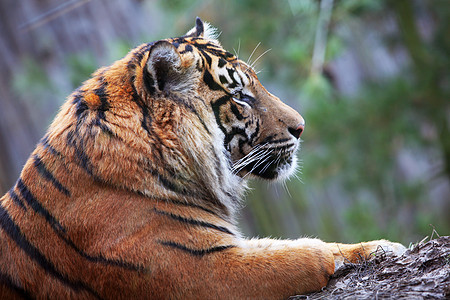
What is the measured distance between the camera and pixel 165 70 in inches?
98.3

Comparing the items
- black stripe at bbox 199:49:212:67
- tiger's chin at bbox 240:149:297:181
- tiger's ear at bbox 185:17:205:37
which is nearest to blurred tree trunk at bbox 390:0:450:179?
tiger's chin at bbox 240:149:297:181

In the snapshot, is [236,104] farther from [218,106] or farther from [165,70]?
[165,70]

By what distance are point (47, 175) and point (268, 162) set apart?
1.23 m

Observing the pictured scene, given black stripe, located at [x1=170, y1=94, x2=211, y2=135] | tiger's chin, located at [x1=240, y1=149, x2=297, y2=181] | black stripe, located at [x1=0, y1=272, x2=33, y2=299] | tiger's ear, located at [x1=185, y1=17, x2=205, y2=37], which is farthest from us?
tiger's ear, located at [x1=185, y1=17, x2=205, y2=37]

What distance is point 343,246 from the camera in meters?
2.45

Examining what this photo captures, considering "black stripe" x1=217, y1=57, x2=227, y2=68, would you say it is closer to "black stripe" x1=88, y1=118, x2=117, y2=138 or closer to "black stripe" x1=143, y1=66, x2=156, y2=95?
"black stripe" x1=143, y1=66, x2=156, y2=95

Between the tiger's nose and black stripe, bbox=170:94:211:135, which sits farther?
the tiger's nose

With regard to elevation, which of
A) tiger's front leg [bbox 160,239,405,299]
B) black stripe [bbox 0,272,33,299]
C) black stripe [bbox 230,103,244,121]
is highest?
black stripe [bbox 230,103,244,121]

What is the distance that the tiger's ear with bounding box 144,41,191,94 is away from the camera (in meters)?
2.41

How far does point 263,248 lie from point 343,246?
1.57 feet

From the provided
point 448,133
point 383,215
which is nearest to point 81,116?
point 448,133

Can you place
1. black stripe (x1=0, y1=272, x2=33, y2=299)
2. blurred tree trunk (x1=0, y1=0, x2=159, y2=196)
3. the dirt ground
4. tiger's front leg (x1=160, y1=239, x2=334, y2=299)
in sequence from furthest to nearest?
blurred tree trunk (x1=0, y1=0, x2=159, y2=196), black stripe (x1=0, y1=272, x2=33, y2=299), tiger's front leg (x1=160, y1=239, x2=334, y2=299), the dirt ground

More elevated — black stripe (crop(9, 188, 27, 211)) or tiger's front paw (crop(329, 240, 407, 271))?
black stripe (crop(9, 188, 27, 211))

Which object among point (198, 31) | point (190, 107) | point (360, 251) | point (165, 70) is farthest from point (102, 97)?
point (360, 251)
